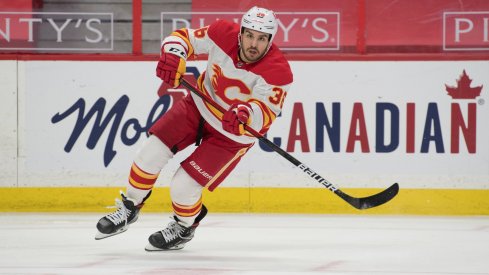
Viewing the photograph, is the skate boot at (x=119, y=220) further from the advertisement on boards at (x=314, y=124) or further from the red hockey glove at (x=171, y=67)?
the advertisement on boards at (x=314, y=124)

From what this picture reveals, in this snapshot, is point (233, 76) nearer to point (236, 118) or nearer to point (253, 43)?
point (253, 43)

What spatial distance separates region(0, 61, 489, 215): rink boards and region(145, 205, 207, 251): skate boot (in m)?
1.69

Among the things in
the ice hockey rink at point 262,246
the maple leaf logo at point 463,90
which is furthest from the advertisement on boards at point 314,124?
the ice hockey rink at point 262,246

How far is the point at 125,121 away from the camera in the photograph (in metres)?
6.56

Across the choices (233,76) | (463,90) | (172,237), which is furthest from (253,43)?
(463,90)

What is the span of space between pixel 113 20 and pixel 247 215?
1.47 meters

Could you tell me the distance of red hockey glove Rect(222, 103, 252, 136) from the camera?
435 centimetres

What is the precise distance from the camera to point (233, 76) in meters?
4.68

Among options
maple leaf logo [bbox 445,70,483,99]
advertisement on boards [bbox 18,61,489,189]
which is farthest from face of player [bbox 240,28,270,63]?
maple leaf logo [bbox 445,70,483,99]

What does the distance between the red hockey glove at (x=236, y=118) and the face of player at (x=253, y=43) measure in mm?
297

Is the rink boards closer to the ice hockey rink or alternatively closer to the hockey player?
the ice hockey rink

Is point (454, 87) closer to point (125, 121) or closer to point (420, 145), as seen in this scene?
point (420, 145)

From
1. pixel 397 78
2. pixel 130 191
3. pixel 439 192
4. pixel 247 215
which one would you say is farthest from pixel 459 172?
pixel 130 191

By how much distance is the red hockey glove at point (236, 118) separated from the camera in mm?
4354
